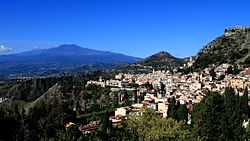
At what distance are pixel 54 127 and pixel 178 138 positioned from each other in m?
24.4

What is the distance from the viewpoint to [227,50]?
102188 mm

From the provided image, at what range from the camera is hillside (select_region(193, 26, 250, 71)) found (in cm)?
9388

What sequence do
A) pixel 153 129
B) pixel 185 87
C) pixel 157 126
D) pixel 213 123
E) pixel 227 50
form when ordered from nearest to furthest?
pixel 153 129, pixel 157 126, pixel 213 123, pixel 185 87, pixel 227 50

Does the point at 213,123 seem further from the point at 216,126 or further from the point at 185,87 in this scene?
the point at 185,87

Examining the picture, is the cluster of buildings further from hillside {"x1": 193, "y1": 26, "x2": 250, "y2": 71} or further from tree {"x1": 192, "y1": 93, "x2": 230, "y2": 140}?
tree {"x1": 192, "y1": 93, "x2": 230, "y2": 140}

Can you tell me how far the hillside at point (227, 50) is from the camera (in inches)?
3696

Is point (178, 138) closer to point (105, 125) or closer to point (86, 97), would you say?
point (105, 125)

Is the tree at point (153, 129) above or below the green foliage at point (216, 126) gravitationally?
above

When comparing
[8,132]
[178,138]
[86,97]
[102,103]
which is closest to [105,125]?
[8,132]

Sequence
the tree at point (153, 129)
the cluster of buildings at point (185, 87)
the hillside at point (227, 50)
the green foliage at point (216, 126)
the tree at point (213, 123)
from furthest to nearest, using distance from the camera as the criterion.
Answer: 1. the hillside at point (227, 50)
2. the cluster of buildings at point (185, 87)
3. the tree at point (213, 123)
4. the green foliage at point (216, 126)
5. the tree at point (153, 129)

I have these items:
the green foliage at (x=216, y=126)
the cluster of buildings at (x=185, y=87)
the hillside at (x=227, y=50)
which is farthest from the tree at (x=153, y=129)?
the hillside at (x=227, y=50)

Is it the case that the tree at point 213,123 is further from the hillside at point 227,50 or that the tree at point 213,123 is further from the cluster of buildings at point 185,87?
the hillside at point 227,50

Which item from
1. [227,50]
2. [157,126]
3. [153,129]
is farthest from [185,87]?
[153,129]

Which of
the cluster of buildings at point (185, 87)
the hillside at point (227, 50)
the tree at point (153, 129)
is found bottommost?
the cluster of buildings at point (185, 87)
